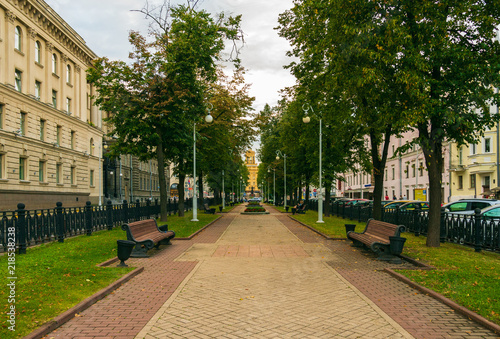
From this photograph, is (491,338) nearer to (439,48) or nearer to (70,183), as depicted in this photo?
(439,48)

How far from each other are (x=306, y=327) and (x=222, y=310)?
143 cm

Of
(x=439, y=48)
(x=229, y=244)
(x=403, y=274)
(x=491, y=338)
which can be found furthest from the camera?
(x=229, y=244)

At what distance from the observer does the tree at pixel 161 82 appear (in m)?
21.6

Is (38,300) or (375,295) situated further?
(375,295)

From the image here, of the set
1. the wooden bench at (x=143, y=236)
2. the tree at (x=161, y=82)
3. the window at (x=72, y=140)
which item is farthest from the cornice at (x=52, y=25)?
the wooden bench at (x=143, y=236)

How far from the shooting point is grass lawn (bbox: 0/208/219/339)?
5617 mm

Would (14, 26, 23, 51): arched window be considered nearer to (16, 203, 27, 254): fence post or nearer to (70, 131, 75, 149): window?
(70, 131, 75, 149): window

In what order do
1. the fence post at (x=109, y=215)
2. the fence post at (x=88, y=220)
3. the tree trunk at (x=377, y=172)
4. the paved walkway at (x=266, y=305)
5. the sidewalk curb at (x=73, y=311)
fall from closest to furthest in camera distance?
the sidewalk curb at (x=73, y=311), the paved walkway at (x=266, y=305), the fence post at (x=88, y=220), the fence post at (x=109, y=215), the tree trunk at (x=377, y=172)

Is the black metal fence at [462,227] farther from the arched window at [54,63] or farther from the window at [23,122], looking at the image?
the arched window at [54,63]

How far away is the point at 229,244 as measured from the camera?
14.7m

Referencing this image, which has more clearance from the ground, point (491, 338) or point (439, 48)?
point (439, 48)

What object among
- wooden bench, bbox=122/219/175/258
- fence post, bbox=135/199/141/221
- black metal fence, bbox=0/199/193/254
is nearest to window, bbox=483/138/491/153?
fence post, bbox=135/199/141/221

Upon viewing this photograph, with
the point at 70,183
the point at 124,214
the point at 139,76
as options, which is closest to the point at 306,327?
the point at 124,214

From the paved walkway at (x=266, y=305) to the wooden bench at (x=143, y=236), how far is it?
521 millimetres
